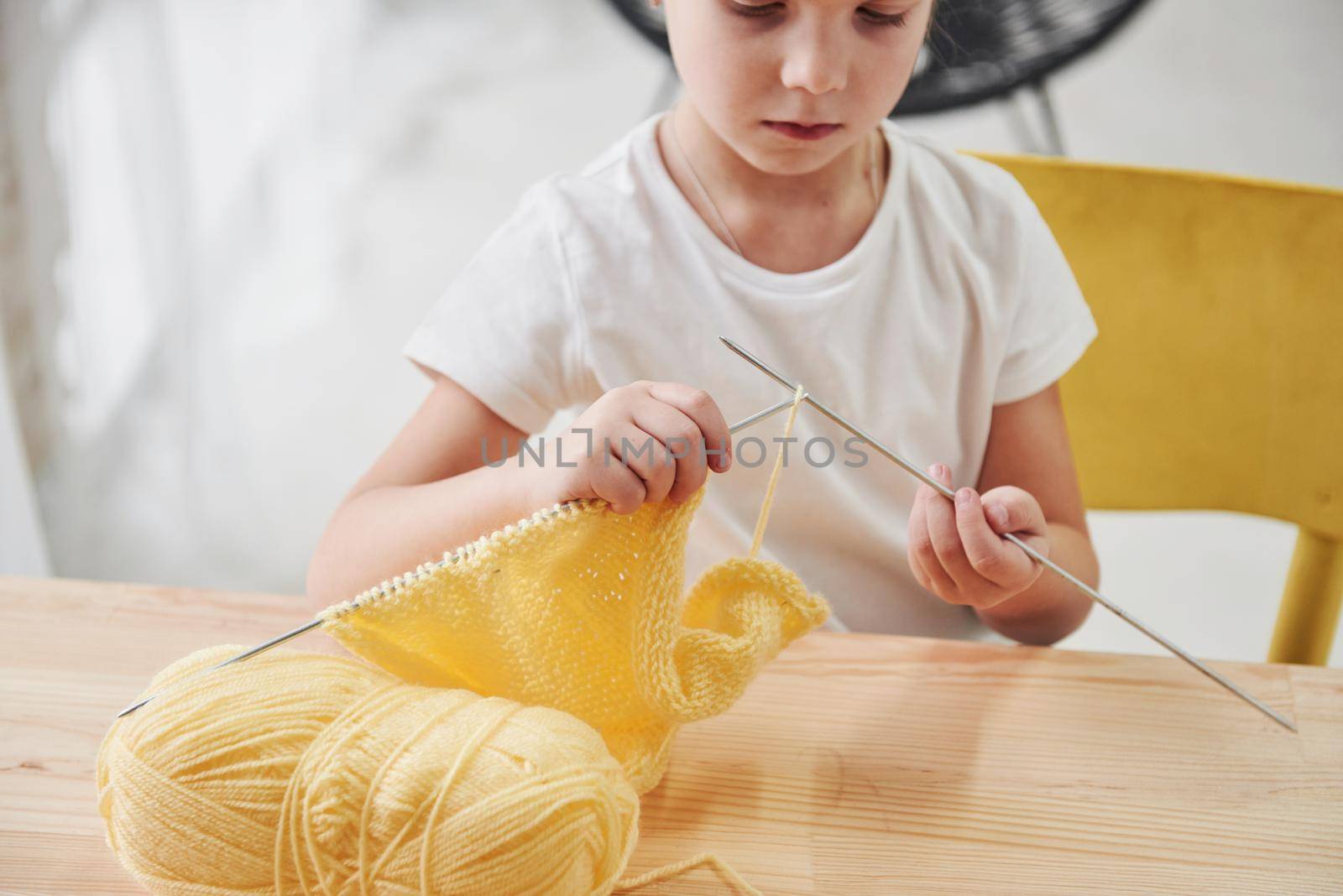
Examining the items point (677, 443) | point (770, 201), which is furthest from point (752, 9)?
point (677, 443)

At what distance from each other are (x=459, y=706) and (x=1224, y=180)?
76 centimetres

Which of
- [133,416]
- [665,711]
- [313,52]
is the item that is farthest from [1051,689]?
[313,52]

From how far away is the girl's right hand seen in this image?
1.83ft

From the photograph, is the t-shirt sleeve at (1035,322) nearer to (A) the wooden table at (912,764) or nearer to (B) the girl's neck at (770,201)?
(B) the girl's neck at (770,201)

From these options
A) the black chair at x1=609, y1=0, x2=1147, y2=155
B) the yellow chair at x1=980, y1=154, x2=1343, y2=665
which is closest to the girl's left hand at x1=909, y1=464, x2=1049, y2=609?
the yellow chair at x1=980, y1=154, x2=1343, y2=665

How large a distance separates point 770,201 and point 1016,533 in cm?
31

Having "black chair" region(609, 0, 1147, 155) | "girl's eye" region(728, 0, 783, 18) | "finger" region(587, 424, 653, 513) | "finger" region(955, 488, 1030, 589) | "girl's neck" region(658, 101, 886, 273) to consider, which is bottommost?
"finger" region(955, 488, 1030, 589)

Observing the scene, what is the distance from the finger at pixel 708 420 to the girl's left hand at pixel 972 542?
129 mm

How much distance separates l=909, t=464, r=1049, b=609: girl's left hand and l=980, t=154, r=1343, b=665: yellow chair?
1.29 ft

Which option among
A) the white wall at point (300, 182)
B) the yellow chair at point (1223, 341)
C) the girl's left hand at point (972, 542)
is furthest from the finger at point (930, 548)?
the white wall at point (300, 182)

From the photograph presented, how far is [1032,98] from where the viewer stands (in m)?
1.94

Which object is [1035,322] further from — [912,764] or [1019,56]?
[1019,56]

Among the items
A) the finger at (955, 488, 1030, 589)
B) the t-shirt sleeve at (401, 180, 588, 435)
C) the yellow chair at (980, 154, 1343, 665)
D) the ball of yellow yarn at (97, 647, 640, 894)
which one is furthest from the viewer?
the yellow chair at (980, 154, 1343, 665)

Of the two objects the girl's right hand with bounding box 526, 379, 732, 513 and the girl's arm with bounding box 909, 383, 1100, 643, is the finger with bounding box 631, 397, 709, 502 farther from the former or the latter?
the girl's arm with bounding box 909, 383, 1100, 643
